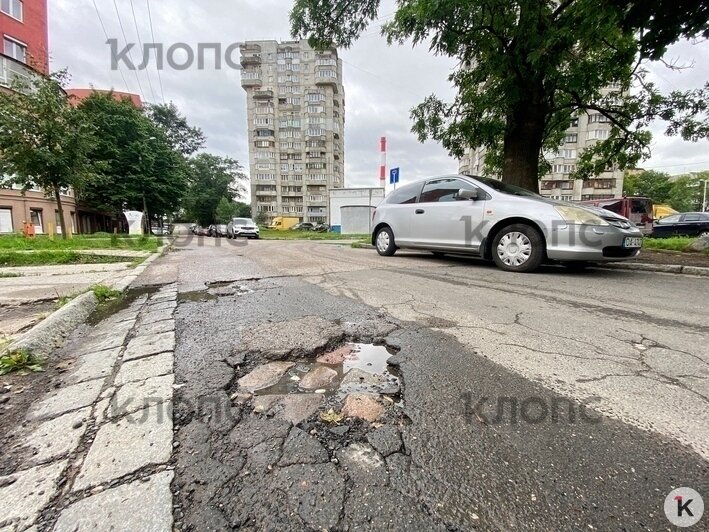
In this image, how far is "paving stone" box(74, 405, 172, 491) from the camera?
3.65ft

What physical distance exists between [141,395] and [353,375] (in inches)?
43.1

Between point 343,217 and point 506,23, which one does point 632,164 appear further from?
point 343,217

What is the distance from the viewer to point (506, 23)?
680cm

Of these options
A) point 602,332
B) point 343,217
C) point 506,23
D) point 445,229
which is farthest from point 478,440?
point 343,217

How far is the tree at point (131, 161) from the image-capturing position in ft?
80.0

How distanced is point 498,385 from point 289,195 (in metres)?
71.4

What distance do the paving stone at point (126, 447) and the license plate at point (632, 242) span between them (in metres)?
5.67

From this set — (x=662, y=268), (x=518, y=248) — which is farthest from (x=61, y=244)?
(x=662, y=268)

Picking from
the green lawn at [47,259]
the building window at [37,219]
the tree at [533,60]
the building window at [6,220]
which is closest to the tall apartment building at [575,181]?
the tree at [533,60]

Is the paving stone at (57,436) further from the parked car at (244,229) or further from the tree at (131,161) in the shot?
the tree at (131,161)

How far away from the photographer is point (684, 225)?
14891 mm

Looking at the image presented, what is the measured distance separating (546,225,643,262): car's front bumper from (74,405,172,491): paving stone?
5.07 m

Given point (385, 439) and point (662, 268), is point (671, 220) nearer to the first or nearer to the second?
point (662, 268)

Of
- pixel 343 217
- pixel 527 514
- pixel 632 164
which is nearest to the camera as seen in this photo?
pixel 527 514
